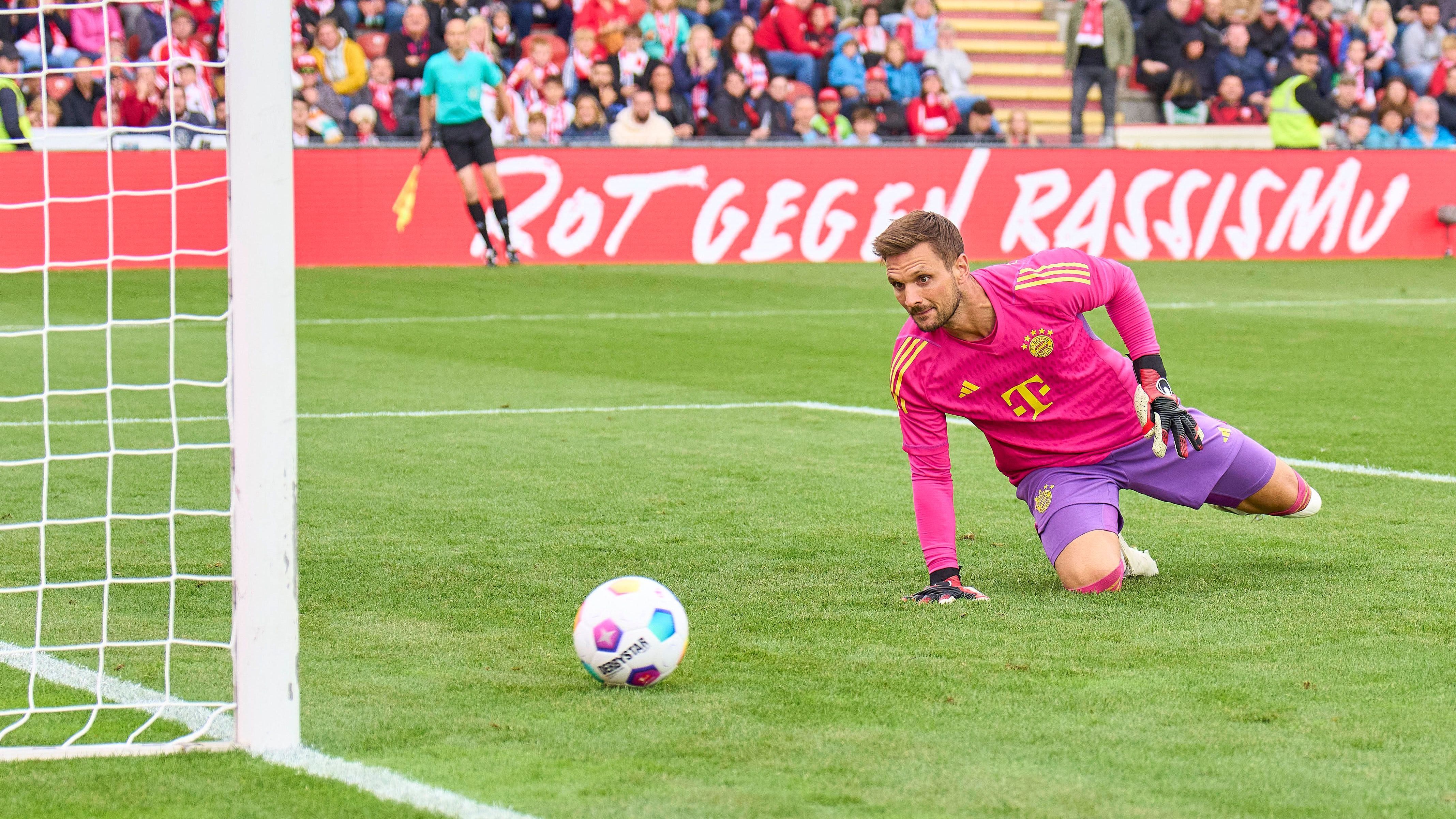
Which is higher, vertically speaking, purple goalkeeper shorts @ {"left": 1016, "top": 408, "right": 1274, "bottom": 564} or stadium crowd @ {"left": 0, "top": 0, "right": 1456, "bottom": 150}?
stadium crowd @ {"left": 0, "top": 0, "right": 1456, "bottom": 150}

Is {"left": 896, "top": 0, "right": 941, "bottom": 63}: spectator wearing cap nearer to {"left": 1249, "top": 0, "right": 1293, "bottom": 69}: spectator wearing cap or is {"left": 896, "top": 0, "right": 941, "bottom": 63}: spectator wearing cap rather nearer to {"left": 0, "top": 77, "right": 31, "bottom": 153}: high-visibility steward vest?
{"left": 1249, "top": 0, "right": 1293, "bottom": 69}: spectator wearing cap

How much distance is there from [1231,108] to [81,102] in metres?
13.1

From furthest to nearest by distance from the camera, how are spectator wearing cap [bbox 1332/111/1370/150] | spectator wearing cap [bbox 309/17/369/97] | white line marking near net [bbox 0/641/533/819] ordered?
spectator wearing cap [bbox 1332/111/1370/150] → spectator wearing cap [bbox 309/17/369/97] → white line marking near net [bbox 0/641/533/819]

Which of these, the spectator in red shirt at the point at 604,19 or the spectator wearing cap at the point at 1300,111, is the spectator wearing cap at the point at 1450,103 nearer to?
the spectator wearing cap at the point at 1300,111

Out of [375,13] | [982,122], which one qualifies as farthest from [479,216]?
[982,122]

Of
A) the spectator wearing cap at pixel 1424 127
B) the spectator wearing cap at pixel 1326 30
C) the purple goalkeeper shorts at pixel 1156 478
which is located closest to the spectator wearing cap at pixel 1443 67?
the spectator wearing cap at pixel 1424 127

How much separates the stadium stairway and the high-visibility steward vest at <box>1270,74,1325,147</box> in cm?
321

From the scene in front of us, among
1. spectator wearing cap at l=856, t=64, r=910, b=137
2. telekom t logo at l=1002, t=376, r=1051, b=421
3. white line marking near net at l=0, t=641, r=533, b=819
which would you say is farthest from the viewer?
spectator wearing cap at l=856, t=64, r=910, b=137

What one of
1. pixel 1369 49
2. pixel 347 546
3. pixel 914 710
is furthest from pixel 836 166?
pixel 914 710

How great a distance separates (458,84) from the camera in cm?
1516

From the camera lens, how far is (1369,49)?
24562 millimetres

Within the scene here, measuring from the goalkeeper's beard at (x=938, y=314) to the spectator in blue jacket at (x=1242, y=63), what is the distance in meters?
19.7

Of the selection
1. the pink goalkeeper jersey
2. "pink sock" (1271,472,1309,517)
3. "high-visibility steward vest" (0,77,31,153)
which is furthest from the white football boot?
"high-visibility steward vest" (0,77,31,153)

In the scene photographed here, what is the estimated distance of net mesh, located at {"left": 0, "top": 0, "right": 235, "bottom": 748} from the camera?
3.93 meters
